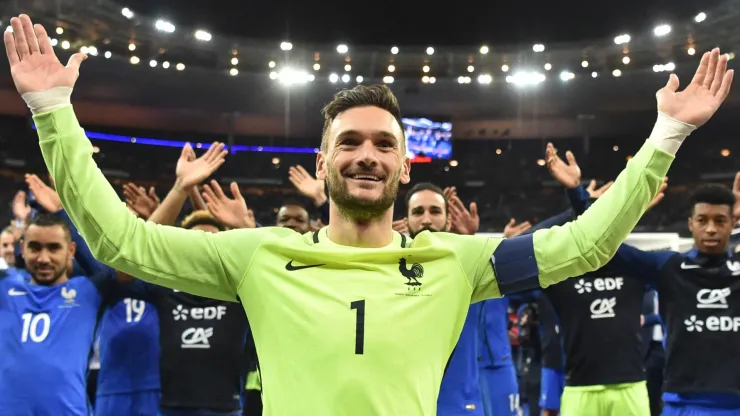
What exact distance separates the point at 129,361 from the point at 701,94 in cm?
428

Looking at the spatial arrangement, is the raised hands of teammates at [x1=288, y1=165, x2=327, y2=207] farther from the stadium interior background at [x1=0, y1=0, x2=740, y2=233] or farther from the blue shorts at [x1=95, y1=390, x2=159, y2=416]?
the stadium interior background at [x1=0, y1=0, x2=740, y2=233]

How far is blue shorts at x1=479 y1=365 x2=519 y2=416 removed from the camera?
5793mm

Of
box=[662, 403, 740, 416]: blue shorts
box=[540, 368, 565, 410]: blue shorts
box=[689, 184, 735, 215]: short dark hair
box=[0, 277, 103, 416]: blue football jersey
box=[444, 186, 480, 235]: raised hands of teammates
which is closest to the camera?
box=[0, 277, 103, 416]: blue football jersey

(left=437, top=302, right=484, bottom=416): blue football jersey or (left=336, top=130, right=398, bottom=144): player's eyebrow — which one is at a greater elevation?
(left=336, top=130, right=398, bottom=144): player's eyebrow

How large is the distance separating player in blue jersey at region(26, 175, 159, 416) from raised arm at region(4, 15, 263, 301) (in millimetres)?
3083

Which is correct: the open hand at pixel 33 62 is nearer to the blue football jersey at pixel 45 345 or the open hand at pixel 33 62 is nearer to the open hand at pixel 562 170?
the blue football jersey at pixel 45 345

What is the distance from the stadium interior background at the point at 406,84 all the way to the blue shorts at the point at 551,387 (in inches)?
727

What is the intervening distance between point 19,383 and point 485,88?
25339mm

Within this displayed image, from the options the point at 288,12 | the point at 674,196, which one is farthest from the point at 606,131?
the point at 288,12

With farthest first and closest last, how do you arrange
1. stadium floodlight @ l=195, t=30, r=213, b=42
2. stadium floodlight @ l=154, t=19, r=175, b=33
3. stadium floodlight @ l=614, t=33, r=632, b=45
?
1. stadium floodlight @ l=614, t=33, r=632, b=45
2. stadium floodlight @ l=195, t=30, r=213, b=42
3. stadium floodlight @ l=154, t=19, r=175, b=33

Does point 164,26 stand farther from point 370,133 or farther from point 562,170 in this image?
point 370,133

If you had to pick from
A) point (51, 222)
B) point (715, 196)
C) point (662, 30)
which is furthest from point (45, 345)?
point (662, 30)

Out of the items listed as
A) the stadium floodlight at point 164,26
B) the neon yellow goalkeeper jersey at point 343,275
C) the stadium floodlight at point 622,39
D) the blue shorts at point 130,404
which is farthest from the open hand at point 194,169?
the stadium floodlight at point 622,39

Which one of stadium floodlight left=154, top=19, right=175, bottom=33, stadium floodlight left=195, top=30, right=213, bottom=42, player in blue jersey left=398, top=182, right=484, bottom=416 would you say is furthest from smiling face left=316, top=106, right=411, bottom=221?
stadium floodlight left=195, top=30, right=213, bottom=42
